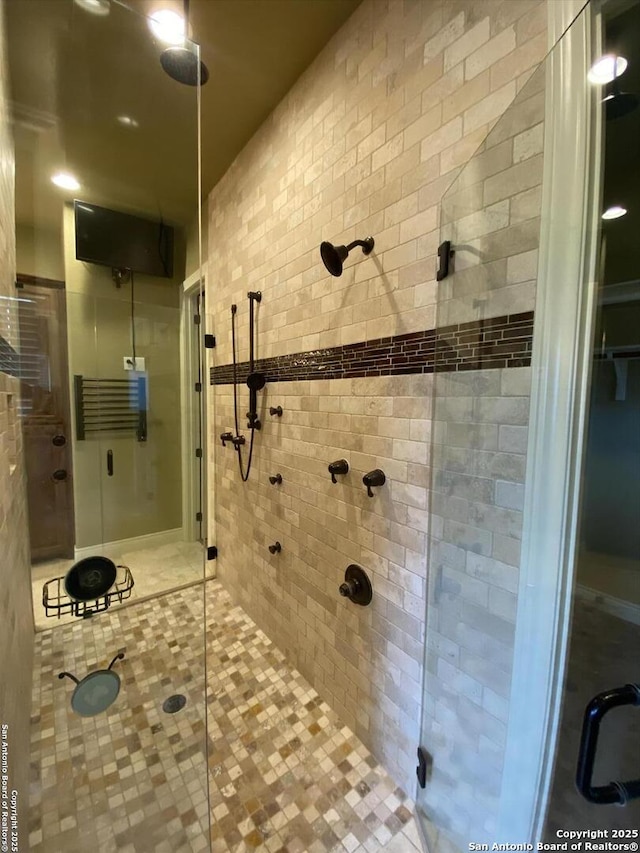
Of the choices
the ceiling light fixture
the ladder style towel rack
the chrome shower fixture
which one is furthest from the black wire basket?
the ceiling light fixture

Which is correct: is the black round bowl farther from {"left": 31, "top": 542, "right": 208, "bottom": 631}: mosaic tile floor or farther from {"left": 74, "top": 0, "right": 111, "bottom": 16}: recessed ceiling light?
{"left": 74, "top": 0, "right": 111, "bottom": 16}: recessed ceiling light

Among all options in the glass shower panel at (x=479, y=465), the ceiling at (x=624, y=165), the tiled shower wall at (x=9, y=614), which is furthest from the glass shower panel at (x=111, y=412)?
the ceiling at (x=624, y=165)

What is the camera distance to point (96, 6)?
1.45m

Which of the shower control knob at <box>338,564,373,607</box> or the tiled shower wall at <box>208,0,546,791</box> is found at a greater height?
the tiled shower wall at <box>208,0,546,791</box>

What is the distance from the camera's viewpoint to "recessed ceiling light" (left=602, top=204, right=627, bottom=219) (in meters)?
0.75

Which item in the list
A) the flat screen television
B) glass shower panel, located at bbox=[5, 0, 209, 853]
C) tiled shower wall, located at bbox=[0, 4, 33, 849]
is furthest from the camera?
the flat screen television

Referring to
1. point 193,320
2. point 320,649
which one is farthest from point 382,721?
point 193,320

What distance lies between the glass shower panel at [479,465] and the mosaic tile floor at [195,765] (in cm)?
32

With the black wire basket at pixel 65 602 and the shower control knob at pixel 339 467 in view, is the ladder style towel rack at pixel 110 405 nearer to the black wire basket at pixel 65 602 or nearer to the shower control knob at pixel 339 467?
the black wire basket at pixel 65 602

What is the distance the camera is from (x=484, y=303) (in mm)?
963

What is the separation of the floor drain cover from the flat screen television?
2.86 metres

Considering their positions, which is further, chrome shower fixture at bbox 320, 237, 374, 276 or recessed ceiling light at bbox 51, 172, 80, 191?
recessed ceiling light at bbox 51, 172, 80, 191

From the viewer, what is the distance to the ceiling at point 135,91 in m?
1.39

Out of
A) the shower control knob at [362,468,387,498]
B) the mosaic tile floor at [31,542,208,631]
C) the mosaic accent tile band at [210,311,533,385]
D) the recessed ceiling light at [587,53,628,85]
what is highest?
the recessed ceiling light at [587,53,628,85]
